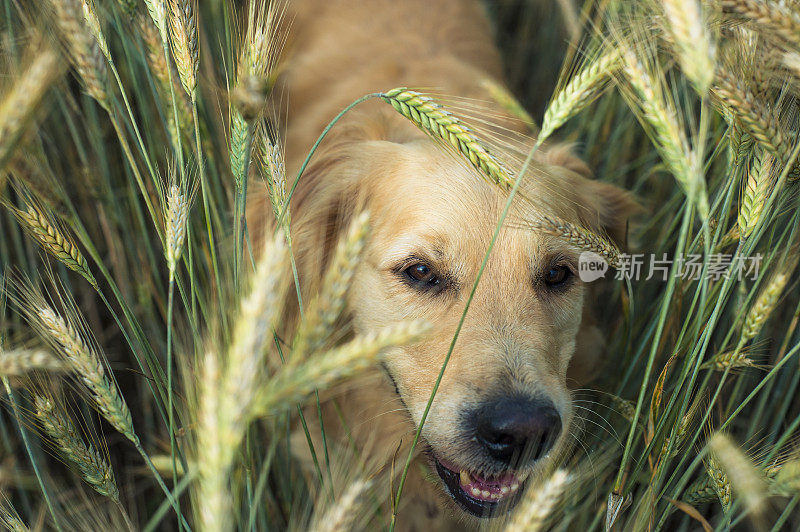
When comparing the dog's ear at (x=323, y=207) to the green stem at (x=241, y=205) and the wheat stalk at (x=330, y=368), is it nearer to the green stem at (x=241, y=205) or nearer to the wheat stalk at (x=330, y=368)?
the green stem at (x=241, y=205)

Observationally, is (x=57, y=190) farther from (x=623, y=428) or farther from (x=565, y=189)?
(x=623, y=428)

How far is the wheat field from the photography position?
0.89m

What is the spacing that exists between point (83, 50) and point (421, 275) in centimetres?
99

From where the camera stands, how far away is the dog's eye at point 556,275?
175cm

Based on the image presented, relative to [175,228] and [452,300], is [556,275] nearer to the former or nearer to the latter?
[452,300]

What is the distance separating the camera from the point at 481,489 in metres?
1.67

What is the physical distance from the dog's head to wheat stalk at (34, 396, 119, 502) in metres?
0.76

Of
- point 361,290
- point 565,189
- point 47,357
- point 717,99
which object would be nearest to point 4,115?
point 47,357

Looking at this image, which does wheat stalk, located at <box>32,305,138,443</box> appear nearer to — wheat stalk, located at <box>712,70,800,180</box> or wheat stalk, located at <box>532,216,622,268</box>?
wheat stalk, located at <box>532,216,622,268</box>

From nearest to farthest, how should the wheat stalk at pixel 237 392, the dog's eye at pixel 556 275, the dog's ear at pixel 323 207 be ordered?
1. the wheat stalk at pixel 237 392
2. the dog's eye at pixel 556 275
3. the dog's ear at pixel 323 207

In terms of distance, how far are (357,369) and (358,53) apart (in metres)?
2.29

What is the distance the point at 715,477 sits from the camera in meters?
1.29

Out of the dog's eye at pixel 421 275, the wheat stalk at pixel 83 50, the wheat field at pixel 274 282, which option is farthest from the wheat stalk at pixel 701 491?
the wheat stalk at pixel 83 50

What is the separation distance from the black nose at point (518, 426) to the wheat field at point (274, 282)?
0.57 ft
